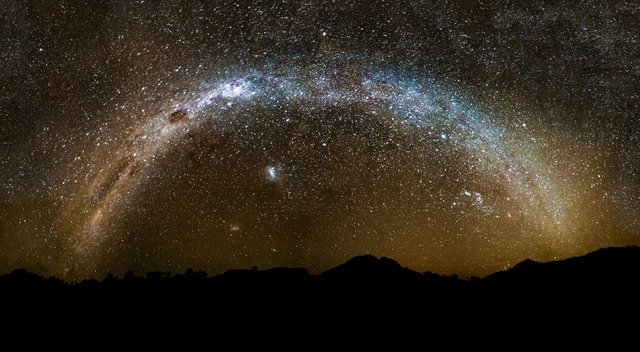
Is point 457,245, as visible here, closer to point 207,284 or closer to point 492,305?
point 492,305

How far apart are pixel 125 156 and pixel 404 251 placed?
474cm

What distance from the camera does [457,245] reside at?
9211 millimetres

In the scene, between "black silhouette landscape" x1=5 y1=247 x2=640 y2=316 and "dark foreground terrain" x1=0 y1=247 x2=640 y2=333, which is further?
"black silhouette landscape" x1=5 y1=247 x2=640 y2=316

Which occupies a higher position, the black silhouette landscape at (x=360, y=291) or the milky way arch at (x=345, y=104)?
the milky way arch at (x=345, y=104)

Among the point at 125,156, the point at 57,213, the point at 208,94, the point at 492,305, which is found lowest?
the point at 492,305

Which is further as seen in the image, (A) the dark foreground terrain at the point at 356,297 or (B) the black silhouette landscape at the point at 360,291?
(B) the black silhouette landscape at the point at 360,291

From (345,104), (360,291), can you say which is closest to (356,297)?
(360,291)

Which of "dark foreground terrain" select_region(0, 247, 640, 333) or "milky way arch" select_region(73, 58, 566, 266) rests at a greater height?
"milky way arch" select_region(73, 58, 566, 266)

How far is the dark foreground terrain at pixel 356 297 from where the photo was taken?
18.1 ft

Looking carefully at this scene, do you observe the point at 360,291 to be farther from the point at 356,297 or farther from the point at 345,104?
the point at 345,104

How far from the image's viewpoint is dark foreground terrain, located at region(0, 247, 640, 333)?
553cm

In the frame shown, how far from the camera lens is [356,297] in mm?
5824

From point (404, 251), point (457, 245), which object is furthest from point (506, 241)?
point (404, 251)

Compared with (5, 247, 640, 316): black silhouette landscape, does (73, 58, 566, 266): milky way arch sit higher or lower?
higher
